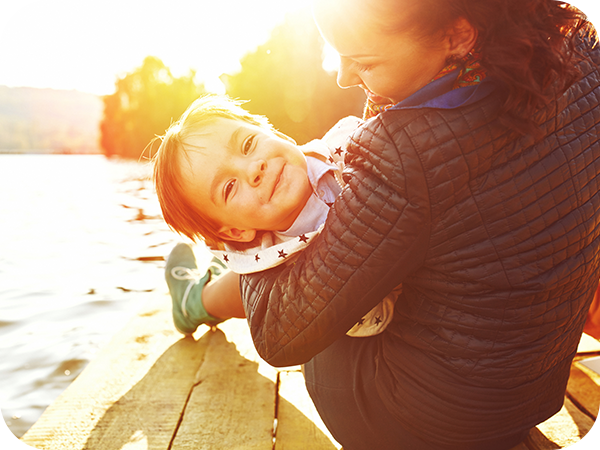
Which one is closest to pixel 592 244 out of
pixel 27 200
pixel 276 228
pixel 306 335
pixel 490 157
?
pixel 490 157

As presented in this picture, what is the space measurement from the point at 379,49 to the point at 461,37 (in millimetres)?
147

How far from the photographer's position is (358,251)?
849 millimetres

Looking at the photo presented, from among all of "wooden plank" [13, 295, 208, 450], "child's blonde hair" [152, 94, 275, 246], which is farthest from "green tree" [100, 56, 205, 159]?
"child's blonde hair" [152, 94, 275, 246]

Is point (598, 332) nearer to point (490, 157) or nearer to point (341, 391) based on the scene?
point (341, 391)

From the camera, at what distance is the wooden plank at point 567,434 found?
1273mm

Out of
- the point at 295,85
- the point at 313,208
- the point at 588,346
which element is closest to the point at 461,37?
the point at 313,208

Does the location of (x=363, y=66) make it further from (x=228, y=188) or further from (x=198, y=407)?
(x=198, y=407)

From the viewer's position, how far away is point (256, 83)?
11.6 metres

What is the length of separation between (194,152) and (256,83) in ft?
35.9

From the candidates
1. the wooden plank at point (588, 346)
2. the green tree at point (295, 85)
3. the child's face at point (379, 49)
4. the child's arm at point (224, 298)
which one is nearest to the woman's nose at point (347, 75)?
the child's face at point (379, 49)

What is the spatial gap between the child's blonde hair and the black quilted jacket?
0.42m

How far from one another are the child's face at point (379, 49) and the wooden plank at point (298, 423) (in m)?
1.04

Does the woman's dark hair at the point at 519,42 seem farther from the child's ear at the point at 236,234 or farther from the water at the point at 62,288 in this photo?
the water at the point at 62,288

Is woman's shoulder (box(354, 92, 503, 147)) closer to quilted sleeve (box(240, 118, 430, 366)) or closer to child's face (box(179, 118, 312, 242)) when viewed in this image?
quilted sleeve (box(240, 118, 430, 366))
